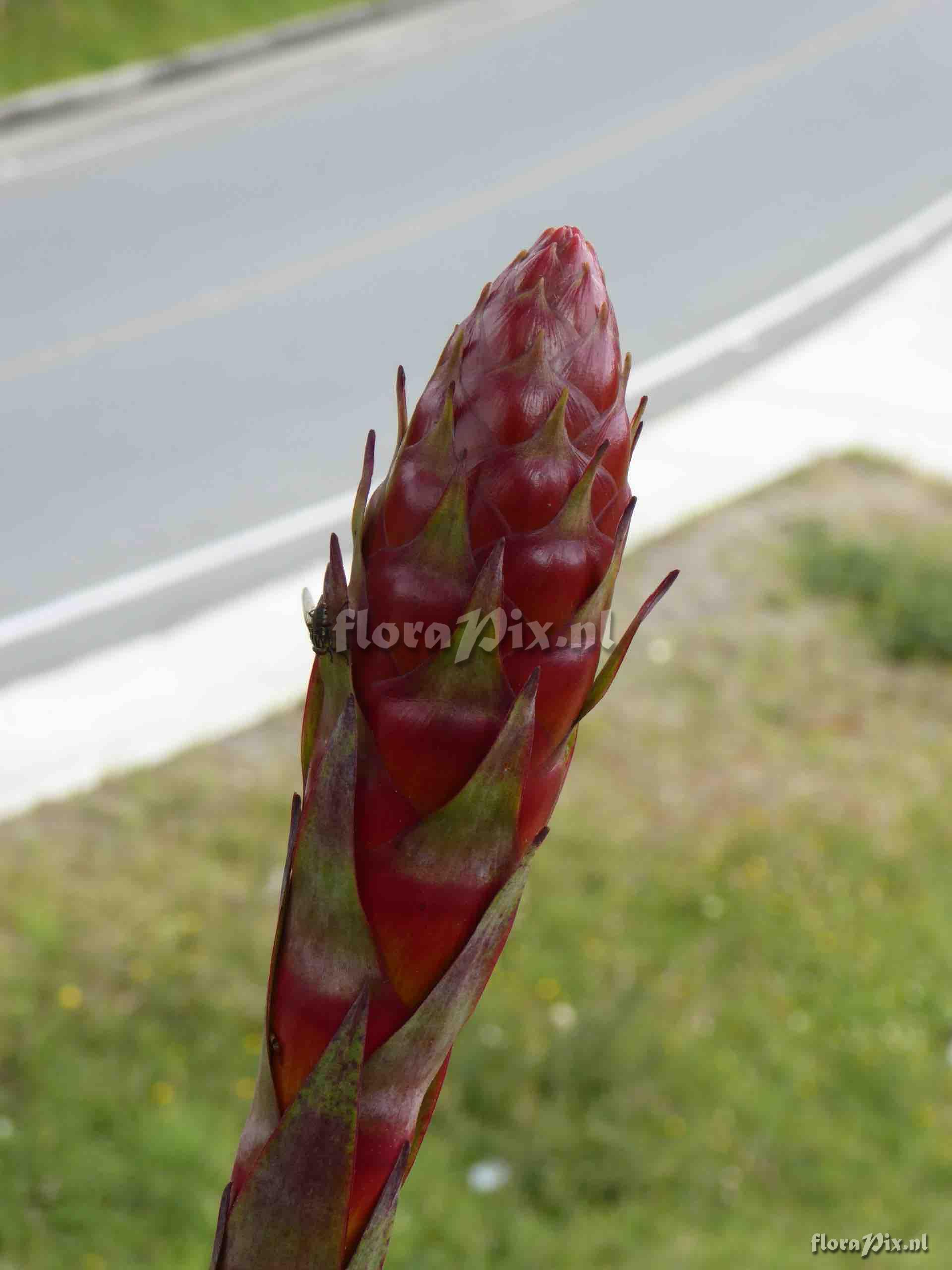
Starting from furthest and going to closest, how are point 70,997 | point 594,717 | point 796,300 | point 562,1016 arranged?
point 796,300
point 594,717
point 562,1016
point 70,997

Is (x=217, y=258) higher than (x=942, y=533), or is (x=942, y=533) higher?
(x=217, y=258)

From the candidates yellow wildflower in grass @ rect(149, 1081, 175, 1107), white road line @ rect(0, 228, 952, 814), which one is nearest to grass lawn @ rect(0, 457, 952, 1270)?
yellow wildflower in grass @ rect(149, 1081, 175, 1107)

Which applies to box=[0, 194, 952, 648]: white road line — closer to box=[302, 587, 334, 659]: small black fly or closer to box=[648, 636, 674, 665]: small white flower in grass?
box=[648, 636, 674, 665]: small white flower in grass

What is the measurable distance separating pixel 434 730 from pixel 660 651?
6.48m

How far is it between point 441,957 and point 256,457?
8.22 metres

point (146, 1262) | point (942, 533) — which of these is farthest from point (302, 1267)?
point (942, 533)

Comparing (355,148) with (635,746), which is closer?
(635,746)

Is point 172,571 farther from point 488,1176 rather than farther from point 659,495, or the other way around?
point 488,1176

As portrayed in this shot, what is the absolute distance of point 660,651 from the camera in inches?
280

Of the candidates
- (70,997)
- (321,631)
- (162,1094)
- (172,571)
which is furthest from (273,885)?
(321,631)

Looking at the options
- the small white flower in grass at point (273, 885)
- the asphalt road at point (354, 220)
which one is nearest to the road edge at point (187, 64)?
the asphalt road at point (354, 220)

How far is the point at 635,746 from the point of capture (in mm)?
6367

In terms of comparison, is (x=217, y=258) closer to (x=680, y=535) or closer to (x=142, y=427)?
(x=142, y=427)

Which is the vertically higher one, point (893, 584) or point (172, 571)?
point (172, 571)
